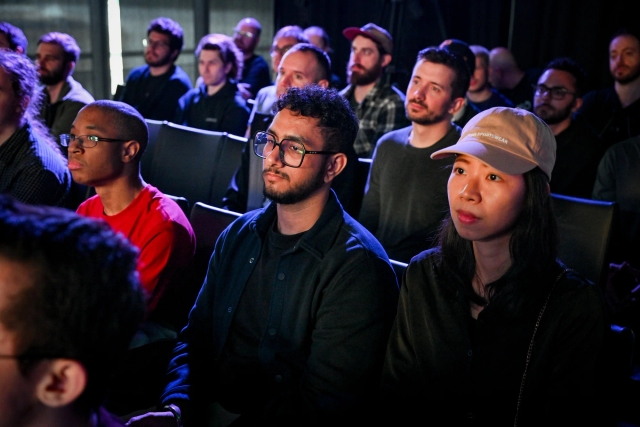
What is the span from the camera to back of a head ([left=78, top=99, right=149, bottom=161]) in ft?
7.80

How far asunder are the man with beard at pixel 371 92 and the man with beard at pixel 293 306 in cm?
191

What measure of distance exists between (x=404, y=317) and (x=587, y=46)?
486 cm

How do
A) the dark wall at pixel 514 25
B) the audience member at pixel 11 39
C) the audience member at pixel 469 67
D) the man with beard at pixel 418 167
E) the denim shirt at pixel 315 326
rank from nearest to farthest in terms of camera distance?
the denim shirt at pixel 315 326 < the man with beard at pixel 418 167 < the audience member at pixel 469 67 < the audience member at pixel 11 39 < the dark wall at pixel 514 25

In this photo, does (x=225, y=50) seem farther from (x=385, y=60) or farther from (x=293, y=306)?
(x=293, y=306)

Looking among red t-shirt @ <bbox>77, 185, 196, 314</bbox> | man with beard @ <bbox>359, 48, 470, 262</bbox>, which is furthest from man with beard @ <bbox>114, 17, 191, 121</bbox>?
red t-shirt @ <bbox>77, 185, 196, 314</bbox>

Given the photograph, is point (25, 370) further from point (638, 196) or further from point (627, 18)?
point (627, 18)

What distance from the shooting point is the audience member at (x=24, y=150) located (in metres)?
2.49

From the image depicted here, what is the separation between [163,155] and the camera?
3.77 meters

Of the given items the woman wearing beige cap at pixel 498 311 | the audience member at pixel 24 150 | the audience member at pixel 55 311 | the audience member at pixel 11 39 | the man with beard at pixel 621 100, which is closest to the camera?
the audience member at pixel 55 311

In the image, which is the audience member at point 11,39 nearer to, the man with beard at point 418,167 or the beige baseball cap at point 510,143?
the man with beard at point 418,167

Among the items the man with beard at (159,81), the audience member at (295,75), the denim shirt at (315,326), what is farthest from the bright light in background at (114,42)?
the denim shirt at (315,326)

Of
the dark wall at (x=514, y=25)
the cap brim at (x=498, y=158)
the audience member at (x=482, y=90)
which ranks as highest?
the dark wall at (x=514, y=25)

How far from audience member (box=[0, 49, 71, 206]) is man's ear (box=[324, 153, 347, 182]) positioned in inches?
49.4

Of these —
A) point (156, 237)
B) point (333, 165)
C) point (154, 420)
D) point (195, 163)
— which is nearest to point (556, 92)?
point (195, 163)
